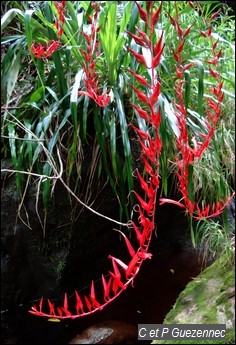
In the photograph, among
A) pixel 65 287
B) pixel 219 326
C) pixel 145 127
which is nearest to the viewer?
pixel 219 326

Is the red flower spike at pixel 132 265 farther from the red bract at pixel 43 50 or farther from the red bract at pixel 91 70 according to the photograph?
the red bract at pixel 43 50

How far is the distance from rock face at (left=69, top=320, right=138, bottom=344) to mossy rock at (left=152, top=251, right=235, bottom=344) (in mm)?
123

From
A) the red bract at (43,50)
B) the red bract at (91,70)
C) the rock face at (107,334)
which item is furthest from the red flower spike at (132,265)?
the rock face at (107,334)

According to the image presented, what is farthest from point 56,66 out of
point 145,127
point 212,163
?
point 212,163

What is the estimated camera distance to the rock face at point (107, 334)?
2.74ft

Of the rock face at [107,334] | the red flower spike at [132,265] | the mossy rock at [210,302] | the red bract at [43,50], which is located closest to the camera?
the red flower spike at [132,265]

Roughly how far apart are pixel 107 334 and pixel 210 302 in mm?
316

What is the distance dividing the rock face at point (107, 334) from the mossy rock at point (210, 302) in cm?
12

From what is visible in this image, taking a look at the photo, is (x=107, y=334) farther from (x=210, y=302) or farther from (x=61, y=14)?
(x=61, y=14)

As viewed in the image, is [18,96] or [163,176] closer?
[163,176]

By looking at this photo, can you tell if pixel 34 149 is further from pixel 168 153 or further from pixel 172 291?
pixel 172 291

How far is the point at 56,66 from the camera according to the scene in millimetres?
934

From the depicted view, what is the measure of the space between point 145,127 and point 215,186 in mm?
419

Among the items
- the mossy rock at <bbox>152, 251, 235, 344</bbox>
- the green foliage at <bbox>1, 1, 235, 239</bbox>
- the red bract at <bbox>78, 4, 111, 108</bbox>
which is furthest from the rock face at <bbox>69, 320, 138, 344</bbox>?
the red bract at <bbox>78, 4, 111, 108</bbox>
